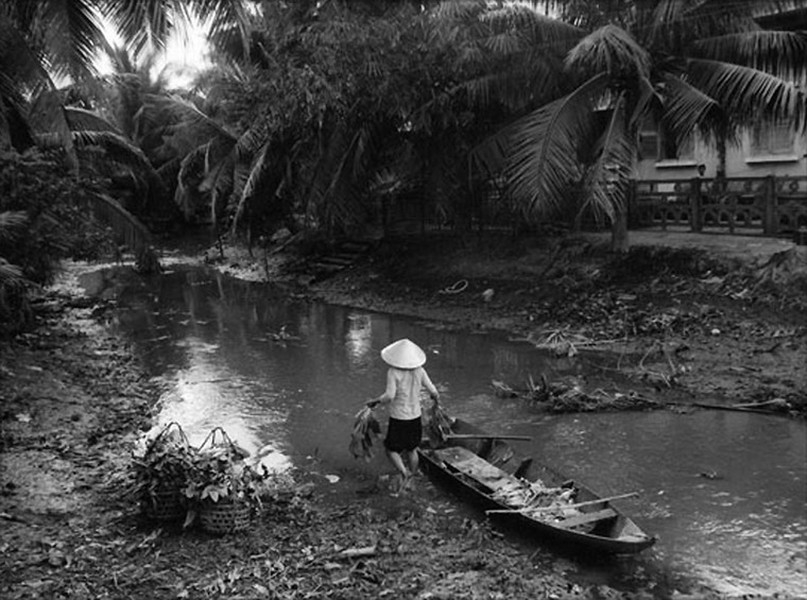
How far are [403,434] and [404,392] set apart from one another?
45cm

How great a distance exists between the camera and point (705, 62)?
543 inches

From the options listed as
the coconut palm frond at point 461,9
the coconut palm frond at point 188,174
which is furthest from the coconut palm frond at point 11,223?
the coconut palm frond at point 188,174

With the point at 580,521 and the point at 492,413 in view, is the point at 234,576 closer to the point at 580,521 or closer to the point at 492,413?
the point at 580,521

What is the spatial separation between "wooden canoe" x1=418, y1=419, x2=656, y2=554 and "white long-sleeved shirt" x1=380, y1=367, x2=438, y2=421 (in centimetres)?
63

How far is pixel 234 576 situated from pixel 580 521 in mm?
2779

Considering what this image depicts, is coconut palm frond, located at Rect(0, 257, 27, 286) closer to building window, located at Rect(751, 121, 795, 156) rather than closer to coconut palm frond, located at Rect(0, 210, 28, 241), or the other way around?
coconut palm frond, located at Rect(0, 210, 28, 241)

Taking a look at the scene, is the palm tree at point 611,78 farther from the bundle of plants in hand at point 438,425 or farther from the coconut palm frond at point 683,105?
the bundle of plants in hand at point 438,425

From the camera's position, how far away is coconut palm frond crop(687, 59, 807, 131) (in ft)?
40.9

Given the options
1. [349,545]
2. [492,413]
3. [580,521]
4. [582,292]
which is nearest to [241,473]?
[349,545]

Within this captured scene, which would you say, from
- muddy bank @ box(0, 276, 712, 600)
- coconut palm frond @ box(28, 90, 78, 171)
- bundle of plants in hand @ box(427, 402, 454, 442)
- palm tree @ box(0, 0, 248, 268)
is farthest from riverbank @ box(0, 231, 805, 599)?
palm tree @ box(0, 0, 248, 268)

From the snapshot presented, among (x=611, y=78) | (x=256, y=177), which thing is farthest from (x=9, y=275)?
(x=256, y=177)

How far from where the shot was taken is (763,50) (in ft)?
44.4

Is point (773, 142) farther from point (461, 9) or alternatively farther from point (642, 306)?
point (461, 9)

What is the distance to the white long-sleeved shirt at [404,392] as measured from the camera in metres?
7.63
